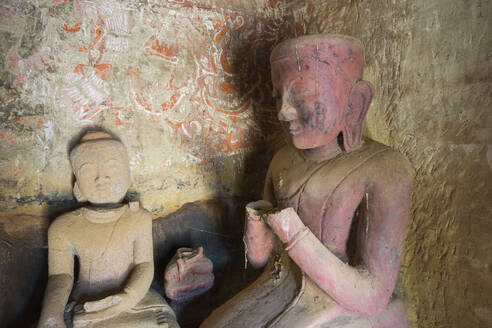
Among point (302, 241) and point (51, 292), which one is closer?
point (302, 241)

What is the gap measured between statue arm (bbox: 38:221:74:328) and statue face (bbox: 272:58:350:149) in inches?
61.7

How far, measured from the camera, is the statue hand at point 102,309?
1.84m

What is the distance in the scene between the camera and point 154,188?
274cm

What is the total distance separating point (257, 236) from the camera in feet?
6.23

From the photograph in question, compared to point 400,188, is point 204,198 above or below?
below

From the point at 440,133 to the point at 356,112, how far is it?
1.70ft

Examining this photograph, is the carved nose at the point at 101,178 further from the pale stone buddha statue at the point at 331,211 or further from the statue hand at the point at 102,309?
the pale stone buddha statue at the point at 331,211

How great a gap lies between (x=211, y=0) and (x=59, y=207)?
1.98 meters

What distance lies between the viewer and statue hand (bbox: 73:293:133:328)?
1843 mm

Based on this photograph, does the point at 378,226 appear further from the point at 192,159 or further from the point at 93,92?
the point at 93,92

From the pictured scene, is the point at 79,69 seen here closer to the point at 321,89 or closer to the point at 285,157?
the point at 285,157

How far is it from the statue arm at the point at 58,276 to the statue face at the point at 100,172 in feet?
0.96

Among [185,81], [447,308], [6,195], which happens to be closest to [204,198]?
[185,81]

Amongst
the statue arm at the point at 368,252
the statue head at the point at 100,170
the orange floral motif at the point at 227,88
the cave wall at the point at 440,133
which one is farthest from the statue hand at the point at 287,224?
the orange floral motif at the point at 227,88
